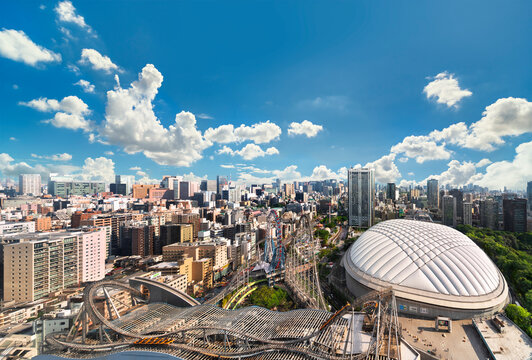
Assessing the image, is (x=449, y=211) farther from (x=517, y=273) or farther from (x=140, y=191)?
(x=140, y=191)

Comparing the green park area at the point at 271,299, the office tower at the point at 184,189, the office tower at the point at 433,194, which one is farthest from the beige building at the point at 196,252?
the office tower at the point at 184,189

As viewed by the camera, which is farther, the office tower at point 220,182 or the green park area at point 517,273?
the office tower at point 220,182

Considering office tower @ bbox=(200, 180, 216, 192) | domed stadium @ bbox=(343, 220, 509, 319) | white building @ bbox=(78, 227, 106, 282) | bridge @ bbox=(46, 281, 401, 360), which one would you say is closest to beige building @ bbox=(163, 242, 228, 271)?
white building @ bbox=(78, 227, 106, 282)

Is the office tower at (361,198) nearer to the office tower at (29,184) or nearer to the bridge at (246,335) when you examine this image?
the bridge at (246,335)

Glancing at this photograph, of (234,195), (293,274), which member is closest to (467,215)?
(293,274)

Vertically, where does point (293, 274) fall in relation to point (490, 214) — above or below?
below

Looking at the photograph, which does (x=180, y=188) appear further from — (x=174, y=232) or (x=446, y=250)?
(x=446, y=250)
